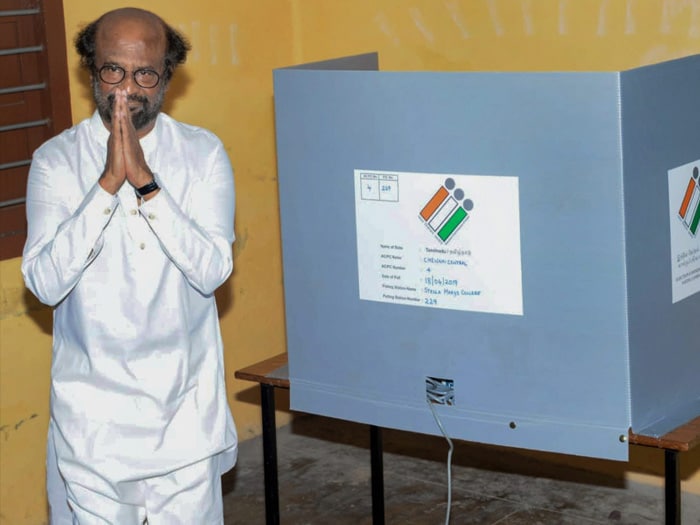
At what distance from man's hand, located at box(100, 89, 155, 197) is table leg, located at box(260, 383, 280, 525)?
2.54ft

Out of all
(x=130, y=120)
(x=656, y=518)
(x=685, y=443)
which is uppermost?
(x=130, y=120)

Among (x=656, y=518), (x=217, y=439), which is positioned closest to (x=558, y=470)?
(x=656, y=518)

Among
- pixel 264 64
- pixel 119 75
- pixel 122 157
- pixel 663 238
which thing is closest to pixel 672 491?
pixel 663 238

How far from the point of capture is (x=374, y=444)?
3.18 metres

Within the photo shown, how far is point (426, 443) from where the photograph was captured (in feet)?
14.0

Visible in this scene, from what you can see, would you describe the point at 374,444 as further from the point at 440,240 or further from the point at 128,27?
the point at 128,27

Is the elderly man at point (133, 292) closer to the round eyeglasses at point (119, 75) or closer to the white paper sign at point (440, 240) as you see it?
the round eyeglasses at point (119, 75)

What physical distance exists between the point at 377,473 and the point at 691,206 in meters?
1.25

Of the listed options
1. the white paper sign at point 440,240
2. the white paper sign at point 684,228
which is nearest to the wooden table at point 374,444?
the white paper sign at point 684,228

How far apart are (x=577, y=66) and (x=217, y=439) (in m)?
1.85

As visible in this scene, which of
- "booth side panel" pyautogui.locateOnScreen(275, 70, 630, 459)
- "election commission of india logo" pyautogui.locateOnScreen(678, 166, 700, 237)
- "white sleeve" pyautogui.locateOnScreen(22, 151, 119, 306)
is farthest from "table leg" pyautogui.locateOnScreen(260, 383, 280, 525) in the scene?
"election commission of india logo" pyautogui.locateOnScreen(678, 166, 700, 237)

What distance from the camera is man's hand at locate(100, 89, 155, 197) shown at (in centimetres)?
215

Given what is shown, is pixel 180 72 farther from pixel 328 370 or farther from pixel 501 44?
pixel 328 370

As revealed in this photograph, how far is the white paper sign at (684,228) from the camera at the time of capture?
2312 mm
